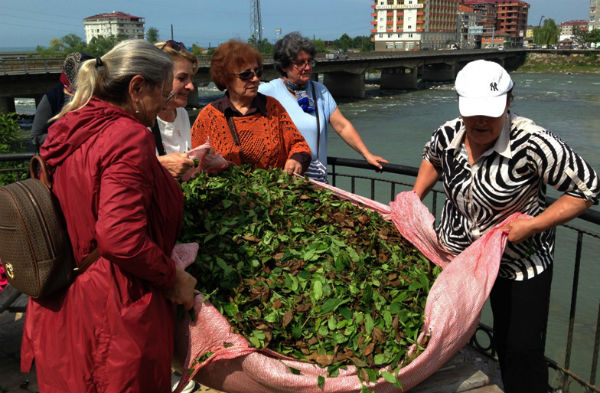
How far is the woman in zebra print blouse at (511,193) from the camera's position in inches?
76.8

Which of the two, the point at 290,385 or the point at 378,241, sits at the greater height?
the point at 378,241

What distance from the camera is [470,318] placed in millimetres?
2166

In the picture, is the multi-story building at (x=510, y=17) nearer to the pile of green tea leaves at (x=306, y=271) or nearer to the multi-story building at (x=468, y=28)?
the multi-story building at (x=468, y=28)

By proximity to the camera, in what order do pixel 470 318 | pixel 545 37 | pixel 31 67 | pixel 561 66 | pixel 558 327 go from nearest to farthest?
pixel 470 318 → pixel 558 327 → pixel 31 67 → pixel 561 66 → pixel 545 37

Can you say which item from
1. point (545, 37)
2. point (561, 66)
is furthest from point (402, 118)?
point (545, 37)

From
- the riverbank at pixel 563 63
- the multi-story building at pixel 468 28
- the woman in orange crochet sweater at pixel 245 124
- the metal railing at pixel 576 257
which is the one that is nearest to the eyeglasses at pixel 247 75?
the woman in orange crochet sweater at pixel 245 124

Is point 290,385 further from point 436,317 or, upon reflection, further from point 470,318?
point 470,318

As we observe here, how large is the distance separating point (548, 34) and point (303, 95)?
4680 inches

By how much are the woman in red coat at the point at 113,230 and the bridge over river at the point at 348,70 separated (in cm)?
2270

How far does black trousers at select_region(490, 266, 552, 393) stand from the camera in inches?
84.2

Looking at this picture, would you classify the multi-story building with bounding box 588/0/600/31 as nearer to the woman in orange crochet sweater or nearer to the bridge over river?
the bridge over river

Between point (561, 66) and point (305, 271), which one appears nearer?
point (305, 271)

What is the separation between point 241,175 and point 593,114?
30177 mm

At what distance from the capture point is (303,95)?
3553mm
